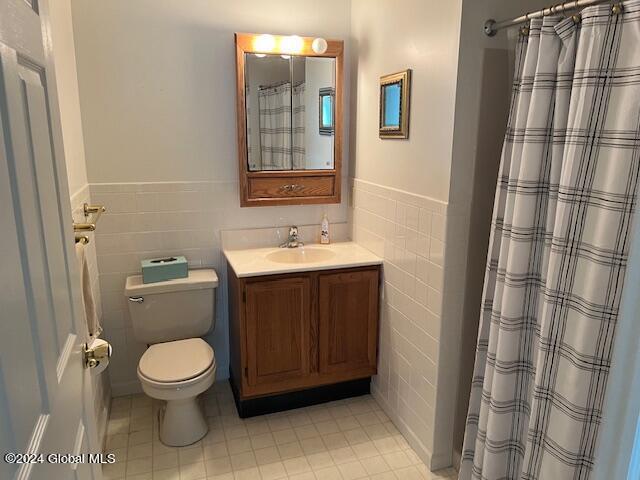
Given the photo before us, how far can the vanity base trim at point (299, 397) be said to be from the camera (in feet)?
8.79

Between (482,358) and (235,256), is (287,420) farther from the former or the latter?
(482,358)

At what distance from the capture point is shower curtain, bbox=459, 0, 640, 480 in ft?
4.32

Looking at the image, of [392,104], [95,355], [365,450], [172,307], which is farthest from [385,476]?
[392,104]

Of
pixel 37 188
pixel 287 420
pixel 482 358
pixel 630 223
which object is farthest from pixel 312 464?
pixel 37 188

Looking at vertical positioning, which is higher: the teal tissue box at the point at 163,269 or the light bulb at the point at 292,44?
the light bulb at the point at 292,44

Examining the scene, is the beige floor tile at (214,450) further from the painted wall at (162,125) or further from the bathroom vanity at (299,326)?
the painted wall at (162,125)

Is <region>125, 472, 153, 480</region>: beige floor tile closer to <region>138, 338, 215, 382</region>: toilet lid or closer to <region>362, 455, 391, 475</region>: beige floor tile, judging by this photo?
<region>138, 338, 215, 382</region>: toilet lid

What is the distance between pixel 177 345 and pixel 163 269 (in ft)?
1.38

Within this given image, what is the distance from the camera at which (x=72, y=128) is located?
225 cm

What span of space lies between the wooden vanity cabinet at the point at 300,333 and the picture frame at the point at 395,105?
760 mm

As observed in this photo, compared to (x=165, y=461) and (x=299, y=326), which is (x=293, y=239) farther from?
(x=165, y=461)

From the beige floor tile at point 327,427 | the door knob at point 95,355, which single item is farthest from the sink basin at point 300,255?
the door knob at point 95,355

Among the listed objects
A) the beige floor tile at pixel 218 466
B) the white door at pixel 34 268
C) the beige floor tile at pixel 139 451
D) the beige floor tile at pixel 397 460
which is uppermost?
the white door at pixel 34 268

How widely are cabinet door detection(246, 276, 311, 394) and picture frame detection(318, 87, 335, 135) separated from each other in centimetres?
94
